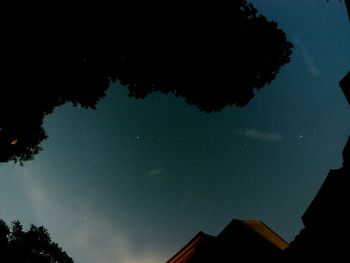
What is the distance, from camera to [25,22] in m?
8.95

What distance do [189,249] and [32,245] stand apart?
30.4 ft

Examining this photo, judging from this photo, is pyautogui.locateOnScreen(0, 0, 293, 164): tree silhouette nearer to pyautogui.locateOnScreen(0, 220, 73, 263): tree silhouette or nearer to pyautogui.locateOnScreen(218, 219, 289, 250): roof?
pyautogui.locateOnScreen(0, 220, 73, 263): tree silhouette

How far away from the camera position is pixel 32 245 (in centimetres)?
1526

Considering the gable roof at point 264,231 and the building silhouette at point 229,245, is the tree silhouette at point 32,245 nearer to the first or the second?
the building silhouette at point 229,245

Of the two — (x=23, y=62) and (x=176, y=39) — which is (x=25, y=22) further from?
(x=176, y=39)

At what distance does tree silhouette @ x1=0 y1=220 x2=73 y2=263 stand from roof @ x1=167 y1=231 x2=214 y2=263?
6772 millimetres

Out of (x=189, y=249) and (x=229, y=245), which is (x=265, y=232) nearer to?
(x=229, y=245)

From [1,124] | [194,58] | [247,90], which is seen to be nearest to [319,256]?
[247,90]

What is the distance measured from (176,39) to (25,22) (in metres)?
4.76

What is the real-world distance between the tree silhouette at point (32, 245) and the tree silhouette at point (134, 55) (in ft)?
15.9

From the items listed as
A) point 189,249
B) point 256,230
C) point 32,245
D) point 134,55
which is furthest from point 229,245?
point 134,55

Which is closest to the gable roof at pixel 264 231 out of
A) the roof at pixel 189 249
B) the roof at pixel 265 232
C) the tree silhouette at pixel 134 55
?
the roof at pixel 265 232

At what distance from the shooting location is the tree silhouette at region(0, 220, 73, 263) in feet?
45.5

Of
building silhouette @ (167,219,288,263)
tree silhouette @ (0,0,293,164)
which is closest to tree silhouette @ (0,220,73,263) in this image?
tree silhouette @ (0,0,293,164)
